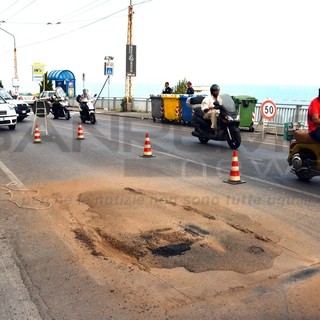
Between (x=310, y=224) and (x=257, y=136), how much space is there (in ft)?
39.5

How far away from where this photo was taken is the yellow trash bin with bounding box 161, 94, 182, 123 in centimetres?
2275

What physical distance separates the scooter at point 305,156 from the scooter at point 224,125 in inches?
172

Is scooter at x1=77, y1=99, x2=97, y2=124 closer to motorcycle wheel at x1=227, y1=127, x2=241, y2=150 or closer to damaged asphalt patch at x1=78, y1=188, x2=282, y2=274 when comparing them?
motorcycle wheel at x1=227, y1=127, x2=241, y2=150

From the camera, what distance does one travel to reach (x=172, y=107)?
23.2m

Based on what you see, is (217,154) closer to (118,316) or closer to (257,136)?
(257,136)

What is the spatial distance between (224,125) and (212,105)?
2.52 ft

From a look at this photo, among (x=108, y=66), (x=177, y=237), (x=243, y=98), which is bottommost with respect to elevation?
(x=177, y=237)

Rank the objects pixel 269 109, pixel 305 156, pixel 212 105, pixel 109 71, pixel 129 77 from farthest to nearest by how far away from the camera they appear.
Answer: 1. pixel 109 71
2. pixel 129 77
3. pixel 269 109
4. pixel 212 105
5. pixel 305 156

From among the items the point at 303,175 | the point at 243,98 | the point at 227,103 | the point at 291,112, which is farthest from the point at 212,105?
the point at 291,112

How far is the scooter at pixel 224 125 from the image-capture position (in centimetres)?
1297

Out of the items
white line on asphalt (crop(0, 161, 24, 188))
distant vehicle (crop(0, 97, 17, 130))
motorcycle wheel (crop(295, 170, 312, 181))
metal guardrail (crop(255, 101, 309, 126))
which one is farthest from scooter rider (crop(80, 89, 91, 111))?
motorcycle wheel (crop(295, 170, 312, 181))

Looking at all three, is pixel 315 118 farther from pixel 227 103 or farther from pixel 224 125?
pixel 227 103

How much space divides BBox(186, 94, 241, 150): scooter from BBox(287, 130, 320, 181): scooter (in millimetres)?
4367

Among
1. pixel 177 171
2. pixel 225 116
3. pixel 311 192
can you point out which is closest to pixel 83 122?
pixel 225 116
